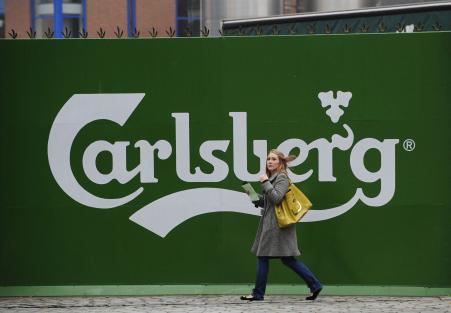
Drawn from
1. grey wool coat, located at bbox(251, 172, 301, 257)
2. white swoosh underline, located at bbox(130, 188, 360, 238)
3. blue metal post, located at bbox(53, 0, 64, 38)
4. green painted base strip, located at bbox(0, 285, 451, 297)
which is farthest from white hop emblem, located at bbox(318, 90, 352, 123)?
blue metal post, located at bbox(53, 0, 64, 38)

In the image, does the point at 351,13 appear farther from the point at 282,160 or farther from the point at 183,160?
the point at 282,160

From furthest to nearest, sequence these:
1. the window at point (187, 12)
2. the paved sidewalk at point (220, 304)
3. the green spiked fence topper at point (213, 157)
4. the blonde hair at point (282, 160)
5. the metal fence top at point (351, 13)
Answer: the window at point (187, 12)
the metal fence top at point (351, 13)
the green spiked fence topper at point (213, 157)
the blonde hair at point (282, 160)
the paved sidewalk at point (220, 304)

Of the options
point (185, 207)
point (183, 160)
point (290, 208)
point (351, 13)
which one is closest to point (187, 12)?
point (351, 13)

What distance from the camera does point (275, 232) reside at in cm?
927

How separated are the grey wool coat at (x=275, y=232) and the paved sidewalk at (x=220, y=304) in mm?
537

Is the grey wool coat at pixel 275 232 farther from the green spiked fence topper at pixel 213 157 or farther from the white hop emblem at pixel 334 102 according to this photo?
the white hop emblem at pixel 334 102

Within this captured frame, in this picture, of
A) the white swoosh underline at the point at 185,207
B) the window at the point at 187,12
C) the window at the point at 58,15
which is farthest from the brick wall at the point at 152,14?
the white swoosh underline at the point at 185,207

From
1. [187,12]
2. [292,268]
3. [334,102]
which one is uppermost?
[187,12]

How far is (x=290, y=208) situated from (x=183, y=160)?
1346 millimetres

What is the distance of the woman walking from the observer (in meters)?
9.22

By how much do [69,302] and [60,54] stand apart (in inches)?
103

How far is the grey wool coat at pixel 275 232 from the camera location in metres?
9.19

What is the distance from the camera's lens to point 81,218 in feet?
32.5

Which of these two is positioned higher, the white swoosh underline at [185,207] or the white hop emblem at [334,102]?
the white hop emblem at [334,102]
